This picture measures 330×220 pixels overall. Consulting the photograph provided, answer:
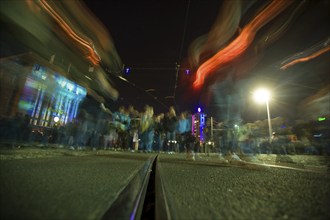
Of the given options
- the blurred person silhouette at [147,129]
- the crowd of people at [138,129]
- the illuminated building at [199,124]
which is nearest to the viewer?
the crowd of people at [138,129]

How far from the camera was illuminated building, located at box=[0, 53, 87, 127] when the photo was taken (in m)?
30.5

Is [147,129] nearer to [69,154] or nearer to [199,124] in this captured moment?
[199,124]

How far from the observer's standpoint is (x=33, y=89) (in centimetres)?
3491

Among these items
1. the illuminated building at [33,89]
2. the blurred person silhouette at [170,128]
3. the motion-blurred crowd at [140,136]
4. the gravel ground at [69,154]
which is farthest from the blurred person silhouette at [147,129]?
the gravel ground at [69,154]

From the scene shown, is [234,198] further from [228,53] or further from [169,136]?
A: [169,136]

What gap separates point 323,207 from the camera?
146 centimetres

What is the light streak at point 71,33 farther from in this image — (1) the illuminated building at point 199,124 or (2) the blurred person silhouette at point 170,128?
(1) the illuminated building at point 199,124

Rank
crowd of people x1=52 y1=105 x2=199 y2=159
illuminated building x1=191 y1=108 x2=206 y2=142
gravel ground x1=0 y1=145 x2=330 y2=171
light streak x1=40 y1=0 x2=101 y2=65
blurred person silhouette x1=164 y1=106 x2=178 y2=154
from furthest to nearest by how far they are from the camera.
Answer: illuminated building x1=191 y1=108 x2=206 y2=142 < blurred person silhouette x1=164 y1=106 x2=178 y2=154 < crowd of people x1=52 y1=105 x2=199 y2=159 < light streak x1=40 y1=0 x2=101 y2=65 < gravel ground x1=0 y1=145 x2=330 y2=171

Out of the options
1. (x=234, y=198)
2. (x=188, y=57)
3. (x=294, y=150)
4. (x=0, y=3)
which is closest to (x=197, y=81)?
(x=188, y=57)

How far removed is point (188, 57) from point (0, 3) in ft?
31.2

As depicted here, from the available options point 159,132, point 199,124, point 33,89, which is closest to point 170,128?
point 159,132

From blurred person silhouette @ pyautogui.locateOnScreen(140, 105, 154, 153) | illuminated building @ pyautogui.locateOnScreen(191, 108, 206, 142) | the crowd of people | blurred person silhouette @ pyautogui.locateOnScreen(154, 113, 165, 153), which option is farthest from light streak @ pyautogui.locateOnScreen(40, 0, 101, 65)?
illuminated building @ pyautogui.locateOnScreen(191, 108, 206, 142)

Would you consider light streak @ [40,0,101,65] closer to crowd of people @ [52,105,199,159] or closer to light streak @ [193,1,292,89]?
light streak @ [193,1,292,89]

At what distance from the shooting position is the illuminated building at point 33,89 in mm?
30469
